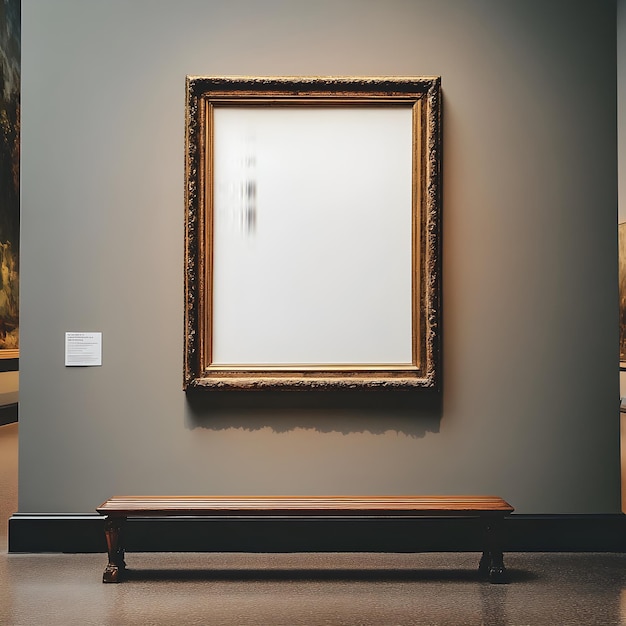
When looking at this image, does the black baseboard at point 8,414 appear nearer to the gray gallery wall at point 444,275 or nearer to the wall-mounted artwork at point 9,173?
the wall-mounted artwork at point 9,173

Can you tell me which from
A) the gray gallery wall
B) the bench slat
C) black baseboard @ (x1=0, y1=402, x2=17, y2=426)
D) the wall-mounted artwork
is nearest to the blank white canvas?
the gray gallery wall

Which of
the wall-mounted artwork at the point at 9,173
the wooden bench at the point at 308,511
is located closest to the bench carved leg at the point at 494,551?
the wooden bench at the point at 308,511

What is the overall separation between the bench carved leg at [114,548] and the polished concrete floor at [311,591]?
2.6 inches

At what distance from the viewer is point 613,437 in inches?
154

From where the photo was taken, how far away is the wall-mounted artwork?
31.0 ft

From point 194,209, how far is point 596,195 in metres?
2.34

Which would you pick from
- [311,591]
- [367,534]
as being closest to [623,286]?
[367,534]

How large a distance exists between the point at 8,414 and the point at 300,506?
8.46 meters

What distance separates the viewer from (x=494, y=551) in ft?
11.2

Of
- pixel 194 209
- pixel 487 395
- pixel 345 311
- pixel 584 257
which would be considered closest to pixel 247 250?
pixel 194 209

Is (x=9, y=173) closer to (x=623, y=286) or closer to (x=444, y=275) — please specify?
(x=444, y=275)

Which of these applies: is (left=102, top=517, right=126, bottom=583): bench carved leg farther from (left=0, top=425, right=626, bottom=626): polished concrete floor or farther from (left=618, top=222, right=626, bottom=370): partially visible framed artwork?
(left=618, top=222, right=626, bottom=370): partially visible framed artwork

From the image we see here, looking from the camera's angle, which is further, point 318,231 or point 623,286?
point 623,286

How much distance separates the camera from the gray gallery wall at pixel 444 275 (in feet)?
12.7
